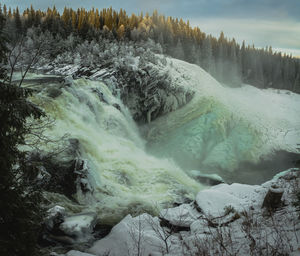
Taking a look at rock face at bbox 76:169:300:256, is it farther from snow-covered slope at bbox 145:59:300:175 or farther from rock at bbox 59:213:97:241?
snow-covered slope at bbox 145:59:300:175

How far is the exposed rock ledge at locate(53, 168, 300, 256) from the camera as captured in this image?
4828mm

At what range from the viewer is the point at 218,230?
5.45 m

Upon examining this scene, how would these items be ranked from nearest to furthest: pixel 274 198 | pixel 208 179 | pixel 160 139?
pixel 274 198 < pixel 208 179 < pixel 160 139

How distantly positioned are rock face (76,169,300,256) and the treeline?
46.5m

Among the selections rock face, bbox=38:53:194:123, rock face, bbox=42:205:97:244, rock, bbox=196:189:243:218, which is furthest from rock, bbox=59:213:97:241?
rock face, bbox=38:53:194:123

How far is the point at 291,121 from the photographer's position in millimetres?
37656

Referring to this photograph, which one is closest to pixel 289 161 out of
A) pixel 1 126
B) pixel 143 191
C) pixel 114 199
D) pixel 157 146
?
pixel 157 146

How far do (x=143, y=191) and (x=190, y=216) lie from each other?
5.89 m

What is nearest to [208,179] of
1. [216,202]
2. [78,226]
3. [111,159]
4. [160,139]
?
[111,159]

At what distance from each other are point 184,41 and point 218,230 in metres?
55.8

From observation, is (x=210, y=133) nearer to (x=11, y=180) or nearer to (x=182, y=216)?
(x=182, y=216)

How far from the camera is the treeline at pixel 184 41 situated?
54625 millimetres

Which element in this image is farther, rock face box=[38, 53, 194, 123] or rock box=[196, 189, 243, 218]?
rock face box=[38, 53, 194, 123]

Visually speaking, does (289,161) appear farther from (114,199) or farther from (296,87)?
(296,87)
